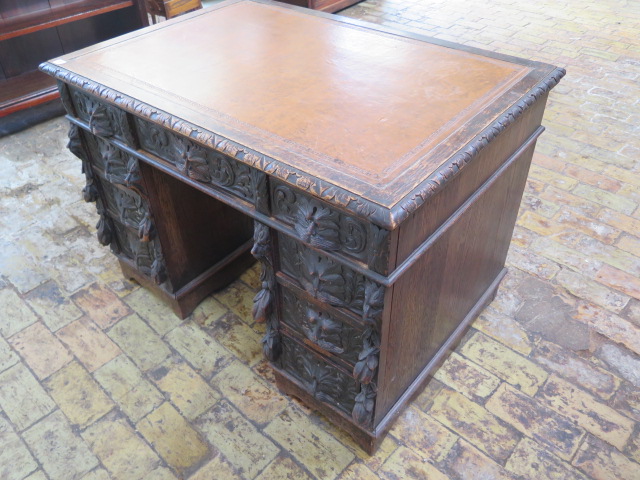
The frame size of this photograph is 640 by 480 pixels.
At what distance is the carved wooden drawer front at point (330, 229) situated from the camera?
1226mm

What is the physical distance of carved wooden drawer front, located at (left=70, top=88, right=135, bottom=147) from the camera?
1.74 meters

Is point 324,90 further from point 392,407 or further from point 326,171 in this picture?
point 392,407

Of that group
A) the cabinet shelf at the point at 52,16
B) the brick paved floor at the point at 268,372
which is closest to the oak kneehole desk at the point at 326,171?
the brick paved floor at the point at 268,372

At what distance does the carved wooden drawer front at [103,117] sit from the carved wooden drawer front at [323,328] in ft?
2.52

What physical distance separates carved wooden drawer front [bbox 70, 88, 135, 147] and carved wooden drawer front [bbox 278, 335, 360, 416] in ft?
2.92

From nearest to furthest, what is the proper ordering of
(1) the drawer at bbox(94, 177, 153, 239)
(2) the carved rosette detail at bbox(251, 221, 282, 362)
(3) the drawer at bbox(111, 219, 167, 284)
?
(2) the carved rosette detail at bbox(251, 221, 282, 362) → (1) the drawer at bbox(94, 177, 153, 239) → (3) the drawer at bbox(111, 219, 167, 284)

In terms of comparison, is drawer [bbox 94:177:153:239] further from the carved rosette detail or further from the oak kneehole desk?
the carved rosette detail

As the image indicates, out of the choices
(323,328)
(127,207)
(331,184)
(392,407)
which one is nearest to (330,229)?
(331,184)

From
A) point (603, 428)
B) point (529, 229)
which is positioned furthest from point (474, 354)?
point (529, 229)

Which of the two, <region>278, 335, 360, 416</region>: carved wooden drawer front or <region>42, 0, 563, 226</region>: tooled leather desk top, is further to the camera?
<region>278, 335, 360, 416</region>: carved wooden drawer front

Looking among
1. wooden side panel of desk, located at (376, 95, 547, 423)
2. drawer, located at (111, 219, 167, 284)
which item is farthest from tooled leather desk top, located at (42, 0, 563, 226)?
drawer, located at (111, 219, 167, 284)

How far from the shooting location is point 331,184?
48.0 inches

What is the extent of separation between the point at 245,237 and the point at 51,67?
1.03m

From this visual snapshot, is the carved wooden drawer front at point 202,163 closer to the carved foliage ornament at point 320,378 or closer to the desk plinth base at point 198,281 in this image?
the carved foliage ornament at point 320,378
